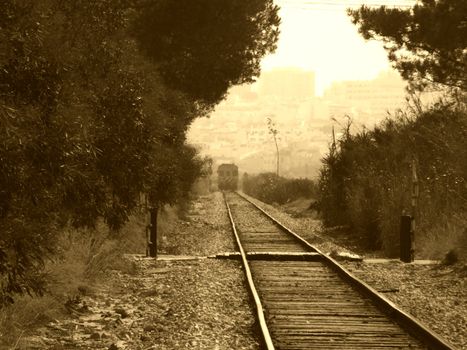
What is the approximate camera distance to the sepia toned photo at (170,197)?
23.7 ft

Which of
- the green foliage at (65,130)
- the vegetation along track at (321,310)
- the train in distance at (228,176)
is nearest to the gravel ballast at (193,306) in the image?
the vegetation along track at (321,310)

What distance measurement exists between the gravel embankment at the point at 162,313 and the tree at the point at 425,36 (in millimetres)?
8636

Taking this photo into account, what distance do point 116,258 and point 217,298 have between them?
3.75 metres

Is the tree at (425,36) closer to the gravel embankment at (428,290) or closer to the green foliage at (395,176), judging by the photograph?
the green foliage at (395,176)

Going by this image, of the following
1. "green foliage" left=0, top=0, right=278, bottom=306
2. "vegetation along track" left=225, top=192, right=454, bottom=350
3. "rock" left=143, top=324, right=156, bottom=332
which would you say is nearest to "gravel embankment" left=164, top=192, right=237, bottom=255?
"green foliage" left=0, top=0, right=278, bottom=306

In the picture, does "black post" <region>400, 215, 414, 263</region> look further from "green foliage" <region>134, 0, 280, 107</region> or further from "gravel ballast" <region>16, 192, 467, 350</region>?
"green foliage" <region>134, 0, 280, 107</region>

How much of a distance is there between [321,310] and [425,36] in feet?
41.3

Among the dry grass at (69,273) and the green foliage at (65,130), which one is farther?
the dry grass at (69,273)

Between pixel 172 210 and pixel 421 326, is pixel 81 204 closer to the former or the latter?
pixel 421 326

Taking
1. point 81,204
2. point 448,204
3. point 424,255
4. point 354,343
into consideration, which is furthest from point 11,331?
point 448,204

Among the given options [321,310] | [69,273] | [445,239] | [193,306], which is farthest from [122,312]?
[445,239]

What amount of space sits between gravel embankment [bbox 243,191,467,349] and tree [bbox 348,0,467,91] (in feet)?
22.7

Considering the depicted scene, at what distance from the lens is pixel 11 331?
27.4 feet

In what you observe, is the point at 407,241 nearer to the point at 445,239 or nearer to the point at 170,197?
the point at 445,239
